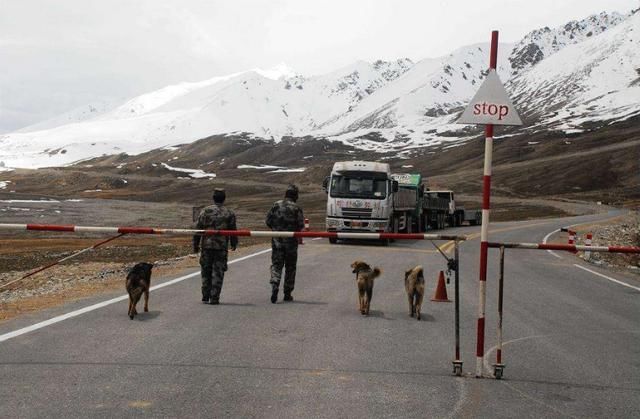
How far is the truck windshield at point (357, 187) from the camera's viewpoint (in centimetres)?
2742

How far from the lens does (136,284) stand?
9734mm

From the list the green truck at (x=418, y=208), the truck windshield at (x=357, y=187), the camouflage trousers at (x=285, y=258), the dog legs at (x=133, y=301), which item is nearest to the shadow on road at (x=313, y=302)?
the camouflage trousers at (x=285, y=258)

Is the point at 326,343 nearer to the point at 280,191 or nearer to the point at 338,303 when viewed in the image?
the point at 338,303

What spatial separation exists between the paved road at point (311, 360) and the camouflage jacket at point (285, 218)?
4.00 ft

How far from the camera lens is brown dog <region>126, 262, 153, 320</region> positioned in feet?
31.3

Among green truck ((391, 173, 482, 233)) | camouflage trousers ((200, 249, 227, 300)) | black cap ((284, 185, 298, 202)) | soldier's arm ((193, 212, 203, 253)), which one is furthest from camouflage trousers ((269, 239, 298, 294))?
green truck ((391, 173, 482, 233))

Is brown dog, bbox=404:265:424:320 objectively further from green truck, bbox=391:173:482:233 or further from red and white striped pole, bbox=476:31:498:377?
green truck, bbox=391:173:482:233

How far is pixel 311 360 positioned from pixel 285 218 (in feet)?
15.4

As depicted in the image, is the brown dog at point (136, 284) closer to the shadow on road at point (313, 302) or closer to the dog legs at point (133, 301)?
the dog legs at point (133, 301)

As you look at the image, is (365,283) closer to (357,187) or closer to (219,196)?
(219,196)

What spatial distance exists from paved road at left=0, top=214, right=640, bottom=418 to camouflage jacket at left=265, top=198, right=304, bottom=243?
1.22m

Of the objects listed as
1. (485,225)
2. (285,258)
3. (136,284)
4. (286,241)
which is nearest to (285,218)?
(286,241)

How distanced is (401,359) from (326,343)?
3.37 feet

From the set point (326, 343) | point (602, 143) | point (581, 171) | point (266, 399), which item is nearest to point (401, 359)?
point (326, 343)
